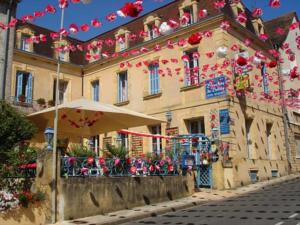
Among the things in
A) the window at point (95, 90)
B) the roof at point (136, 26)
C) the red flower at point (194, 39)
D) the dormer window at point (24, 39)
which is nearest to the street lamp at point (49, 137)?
the red flower at point (194, 39)

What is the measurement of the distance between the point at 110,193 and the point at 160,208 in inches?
54.3

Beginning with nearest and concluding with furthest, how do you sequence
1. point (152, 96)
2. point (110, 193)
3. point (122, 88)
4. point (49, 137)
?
point (49, 137) < point (110, 193) < point (152, 96) < point (122, 88)

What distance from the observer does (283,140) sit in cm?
1942

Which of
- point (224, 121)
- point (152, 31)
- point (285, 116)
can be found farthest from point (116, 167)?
point (285, 116)

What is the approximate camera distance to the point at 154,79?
1805 centimetres

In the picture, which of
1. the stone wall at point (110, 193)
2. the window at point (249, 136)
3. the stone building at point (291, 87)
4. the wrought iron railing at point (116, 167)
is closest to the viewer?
the stone wall at point (110, 193)

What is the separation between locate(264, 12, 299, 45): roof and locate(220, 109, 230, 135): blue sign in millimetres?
8281

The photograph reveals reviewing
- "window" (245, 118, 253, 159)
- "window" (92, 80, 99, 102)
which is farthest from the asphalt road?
"window" (92, 80, 99, 102)

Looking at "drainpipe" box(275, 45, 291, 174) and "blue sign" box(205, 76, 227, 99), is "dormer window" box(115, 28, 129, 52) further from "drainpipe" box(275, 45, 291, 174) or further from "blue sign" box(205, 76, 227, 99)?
"drainpipe" box(275, 45, 291, 174)

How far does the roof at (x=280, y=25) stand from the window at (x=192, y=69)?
22.4 ft

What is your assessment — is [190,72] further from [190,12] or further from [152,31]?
[152,31]

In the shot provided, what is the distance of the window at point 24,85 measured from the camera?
18.8m

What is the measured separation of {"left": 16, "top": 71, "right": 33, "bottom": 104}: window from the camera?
18.8m

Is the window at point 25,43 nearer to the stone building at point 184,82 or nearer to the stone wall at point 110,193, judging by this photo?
the stone building at point 184,82
